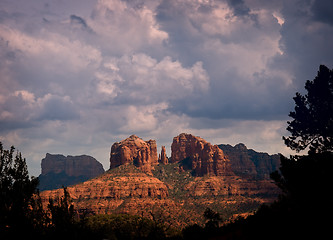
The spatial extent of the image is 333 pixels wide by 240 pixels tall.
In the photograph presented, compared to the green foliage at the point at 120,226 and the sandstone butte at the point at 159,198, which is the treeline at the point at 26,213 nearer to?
the green foliage at the point at 120,226

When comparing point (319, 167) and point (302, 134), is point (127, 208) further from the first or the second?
point (319, 167)

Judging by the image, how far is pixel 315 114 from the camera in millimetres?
70250

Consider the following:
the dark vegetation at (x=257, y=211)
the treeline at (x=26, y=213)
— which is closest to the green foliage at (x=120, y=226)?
the dark vegetation at (x=257, y=211)

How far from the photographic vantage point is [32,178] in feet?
138

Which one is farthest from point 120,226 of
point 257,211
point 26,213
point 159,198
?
point 159,198

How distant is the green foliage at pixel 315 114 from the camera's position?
221 feet

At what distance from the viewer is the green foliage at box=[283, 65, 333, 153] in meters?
67.4

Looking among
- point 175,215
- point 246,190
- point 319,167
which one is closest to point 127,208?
point 175,215

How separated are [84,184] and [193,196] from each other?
215 feet

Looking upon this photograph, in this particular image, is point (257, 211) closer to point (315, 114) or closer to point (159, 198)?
point (315, 114)

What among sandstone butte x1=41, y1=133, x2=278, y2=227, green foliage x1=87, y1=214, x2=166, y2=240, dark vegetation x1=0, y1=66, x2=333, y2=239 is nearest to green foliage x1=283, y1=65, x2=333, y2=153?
dark vegetation x1=0, y1=66, x2=333, y2=239

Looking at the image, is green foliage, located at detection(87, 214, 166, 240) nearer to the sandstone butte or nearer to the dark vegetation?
the dark vegetation

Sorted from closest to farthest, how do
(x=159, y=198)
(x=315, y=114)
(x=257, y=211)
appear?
(x=257, y=211)
(x=315, y=114)
(x=159, y=198)

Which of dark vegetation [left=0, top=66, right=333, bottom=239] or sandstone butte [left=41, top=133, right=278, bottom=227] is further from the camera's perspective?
sandstone butte [left=41, top=133, right=278, bottom=227]
